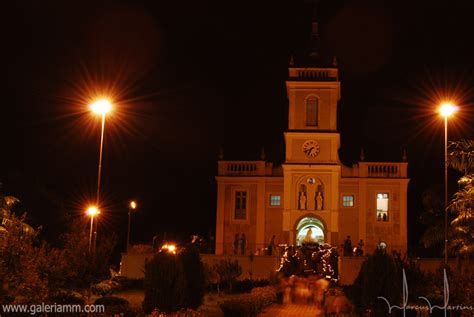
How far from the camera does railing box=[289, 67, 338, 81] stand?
157 ft

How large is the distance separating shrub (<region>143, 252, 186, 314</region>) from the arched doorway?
2526 cm

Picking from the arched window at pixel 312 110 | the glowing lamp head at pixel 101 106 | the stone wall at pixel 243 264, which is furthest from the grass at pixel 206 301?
the arched window at pixel 312 110

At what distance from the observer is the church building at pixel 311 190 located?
46688mm

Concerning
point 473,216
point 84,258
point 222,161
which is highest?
point 222,161

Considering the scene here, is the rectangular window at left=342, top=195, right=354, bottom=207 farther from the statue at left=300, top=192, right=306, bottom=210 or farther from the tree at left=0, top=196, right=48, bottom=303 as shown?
the tree at left=0, top=196, right=48, bottom=303

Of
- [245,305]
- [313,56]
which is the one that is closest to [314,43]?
[313,56]

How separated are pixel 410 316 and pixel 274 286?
1104 cm

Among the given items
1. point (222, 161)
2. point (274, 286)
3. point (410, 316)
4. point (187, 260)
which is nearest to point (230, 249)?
point (222, 161)

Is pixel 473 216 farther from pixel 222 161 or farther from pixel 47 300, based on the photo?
pixel 222 161

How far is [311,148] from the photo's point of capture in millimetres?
47000

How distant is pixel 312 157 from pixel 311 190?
223cm

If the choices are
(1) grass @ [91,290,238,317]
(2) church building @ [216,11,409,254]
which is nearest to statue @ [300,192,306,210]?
(2) church building @ [216,11,409,254]

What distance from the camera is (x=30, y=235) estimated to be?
21109 mm

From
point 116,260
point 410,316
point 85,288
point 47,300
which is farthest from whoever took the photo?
point 116,260
